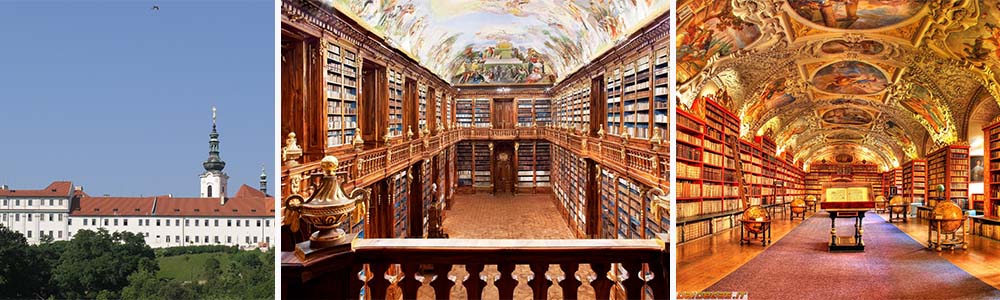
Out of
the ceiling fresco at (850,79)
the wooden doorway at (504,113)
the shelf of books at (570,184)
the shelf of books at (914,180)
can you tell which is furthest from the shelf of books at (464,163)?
the shelf of books at (914,180)

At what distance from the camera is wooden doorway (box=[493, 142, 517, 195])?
A: 19.4 feet

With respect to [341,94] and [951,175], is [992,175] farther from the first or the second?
[341,94]

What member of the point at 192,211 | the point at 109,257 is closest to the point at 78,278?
the point at 109,257

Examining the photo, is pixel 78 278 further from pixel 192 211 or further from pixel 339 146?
pixel 339 146

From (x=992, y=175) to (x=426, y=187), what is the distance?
665cm

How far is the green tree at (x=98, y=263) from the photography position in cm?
3328

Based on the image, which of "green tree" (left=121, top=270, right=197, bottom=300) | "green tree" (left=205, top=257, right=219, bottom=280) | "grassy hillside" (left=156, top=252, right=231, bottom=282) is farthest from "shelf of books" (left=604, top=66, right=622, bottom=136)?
"green tree" (left=121, top=270, right=197, bottom=300)

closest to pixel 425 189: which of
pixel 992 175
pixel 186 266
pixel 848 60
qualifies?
pixel 848 60

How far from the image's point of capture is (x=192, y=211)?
38219mm

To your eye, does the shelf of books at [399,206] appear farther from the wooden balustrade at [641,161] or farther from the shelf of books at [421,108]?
the wooden balustrade at [641,161]

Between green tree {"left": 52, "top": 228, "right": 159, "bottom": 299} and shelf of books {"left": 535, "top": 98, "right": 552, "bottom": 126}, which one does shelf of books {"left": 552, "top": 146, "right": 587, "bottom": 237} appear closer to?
shelf of books {"left": 535, "top": 98, "right": 552, "bottom": 126}

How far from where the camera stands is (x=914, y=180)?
9.21 m

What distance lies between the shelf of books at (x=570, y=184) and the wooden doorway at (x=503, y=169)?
18.6 inches

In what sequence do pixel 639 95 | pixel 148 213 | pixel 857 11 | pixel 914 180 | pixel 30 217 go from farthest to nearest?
pixel 148 213
pixel 30 217
pixel 914 180
pixel 857 11
pixel 639 95
